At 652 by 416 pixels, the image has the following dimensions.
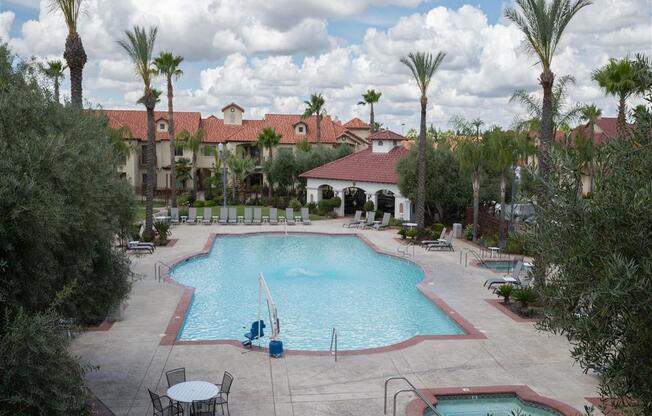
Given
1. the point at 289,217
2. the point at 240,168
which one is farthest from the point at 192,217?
the point at 240,168

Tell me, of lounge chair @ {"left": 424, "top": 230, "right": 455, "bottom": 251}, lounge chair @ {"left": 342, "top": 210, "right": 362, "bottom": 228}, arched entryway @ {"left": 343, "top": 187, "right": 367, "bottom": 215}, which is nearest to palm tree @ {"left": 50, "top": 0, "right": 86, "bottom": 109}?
lounge chair @ {"left": 424, "top": 230, "right": 455, "bottom": 251}

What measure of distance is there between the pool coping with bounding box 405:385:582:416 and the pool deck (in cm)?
20

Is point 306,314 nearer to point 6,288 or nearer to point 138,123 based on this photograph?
point 6,288

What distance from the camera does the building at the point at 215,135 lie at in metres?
56.0

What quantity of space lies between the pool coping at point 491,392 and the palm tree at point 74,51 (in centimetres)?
1361

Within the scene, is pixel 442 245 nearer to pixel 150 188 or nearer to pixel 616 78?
pixel 616 78

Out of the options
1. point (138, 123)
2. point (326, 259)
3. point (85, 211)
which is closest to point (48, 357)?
point (85, 211)

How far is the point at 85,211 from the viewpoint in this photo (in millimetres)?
8781

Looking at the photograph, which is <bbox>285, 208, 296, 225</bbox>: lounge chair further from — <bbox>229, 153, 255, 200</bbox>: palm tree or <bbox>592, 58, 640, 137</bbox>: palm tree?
<bbox>592, 58, 640, 137</bbox>: palm tree

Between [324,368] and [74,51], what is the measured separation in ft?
41.8

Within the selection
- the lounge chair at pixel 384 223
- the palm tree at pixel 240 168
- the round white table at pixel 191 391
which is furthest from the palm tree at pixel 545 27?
the palm tree at pixel 240 168

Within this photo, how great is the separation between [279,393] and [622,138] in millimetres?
7781

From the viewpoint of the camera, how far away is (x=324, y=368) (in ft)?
43.5

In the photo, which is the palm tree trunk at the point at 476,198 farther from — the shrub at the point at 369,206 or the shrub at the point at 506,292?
the shrub at the point at 506,292
